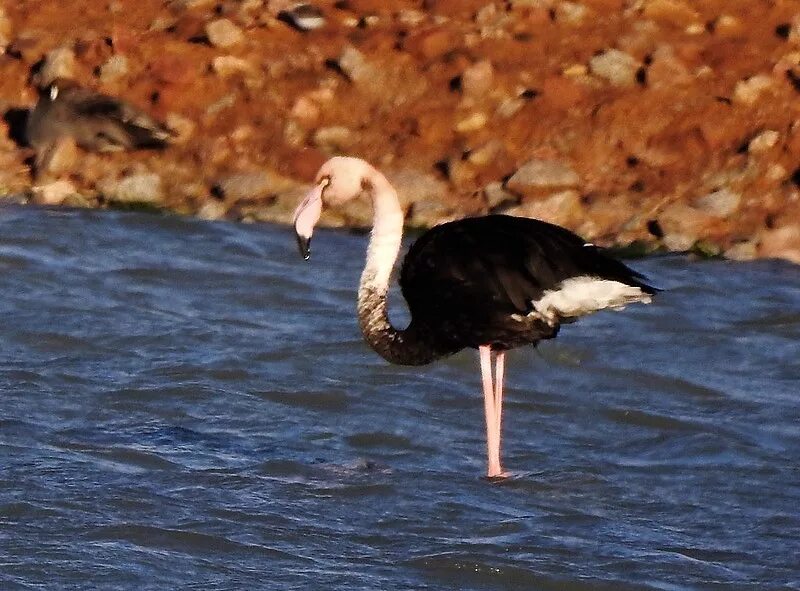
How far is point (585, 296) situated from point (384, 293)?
0.95 m

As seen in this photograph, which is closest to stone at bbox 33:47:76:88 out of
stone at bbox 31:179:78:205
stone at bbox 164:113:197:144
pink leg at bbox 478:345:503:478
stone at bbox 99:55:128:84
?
stone at bbox 99:55:128:84

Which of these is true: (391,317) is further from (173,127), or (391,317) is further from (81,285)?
(173,127)

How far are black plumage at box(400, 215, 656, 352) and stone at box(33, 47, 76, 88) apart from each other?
7.05m

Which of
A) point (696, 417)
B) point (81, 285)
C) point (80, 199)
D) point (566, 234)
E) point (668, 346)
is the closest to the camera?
point (566, 234)

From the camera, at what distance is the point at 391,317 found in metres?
11.3

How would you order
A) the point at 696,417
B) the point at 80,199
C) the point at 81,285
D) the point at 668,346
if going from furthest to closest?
the point at 80,199
the point at 81,285
the point at 668,346
the point at 696,417

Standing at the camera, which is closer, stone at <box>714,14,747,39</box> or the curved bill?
the curved bill

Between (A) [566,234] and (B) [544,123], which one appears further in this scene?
(B) [544,123]

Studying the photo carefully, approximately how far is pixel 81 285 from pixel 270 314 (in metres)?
1.25

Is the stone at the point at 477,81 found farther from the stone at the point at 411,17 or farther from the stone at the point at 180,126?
the stone at the point at 180,126

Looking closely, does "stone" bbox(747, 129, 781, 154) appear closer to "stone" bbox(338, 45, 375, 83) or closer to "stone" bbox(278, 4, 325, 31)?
"stone" bbox(338, 45, 375, 83)

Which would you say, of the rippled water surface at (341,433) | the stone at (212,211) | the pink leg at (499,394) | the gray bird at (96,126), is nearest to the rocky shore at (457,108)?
A: the stone at (212,211)

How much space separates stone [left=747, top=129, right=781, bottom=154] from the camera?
43.7 ft

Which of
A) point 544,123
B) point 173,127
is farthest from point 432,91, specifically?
point 173,127
